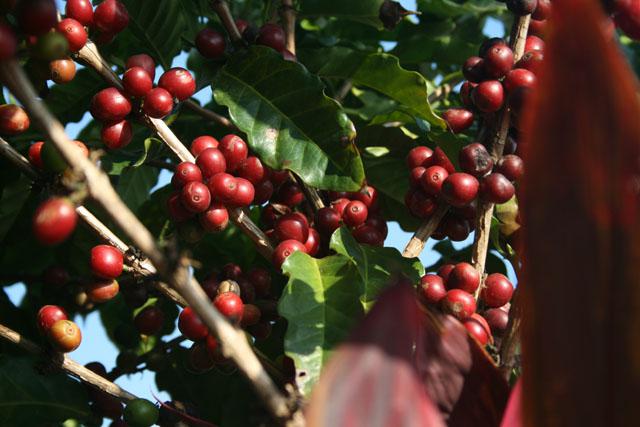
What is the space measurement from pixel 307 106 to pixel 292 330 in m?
0.61

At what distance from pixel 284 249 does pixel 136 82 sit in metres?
0.43

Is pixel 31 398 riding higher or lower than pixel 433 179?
lower

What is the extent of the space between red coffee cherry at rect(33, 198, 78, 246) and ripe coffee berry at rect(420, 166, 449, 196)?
0.99 meters

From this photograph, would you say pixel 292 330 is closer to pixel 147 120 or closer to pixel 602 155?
pixel 147 120

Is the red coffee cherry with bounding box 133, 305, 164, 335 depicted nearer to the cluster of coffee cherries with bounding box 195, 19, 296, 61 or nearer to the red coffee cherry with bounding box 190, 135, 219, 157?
the red coffee cherry with bounding box 190, 135, 219, 157

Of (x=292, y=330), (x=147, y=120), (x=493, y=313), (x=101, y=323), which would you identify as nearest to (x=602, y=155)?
(x=292, y=330)

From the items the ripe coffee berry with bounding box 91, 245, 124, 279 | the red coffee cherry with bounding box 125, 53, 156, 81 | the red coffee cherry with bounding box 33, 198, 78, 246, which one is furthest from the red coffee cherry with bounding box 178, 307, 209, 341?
the red coffee cherry with bounding box 33, 198, 78, 246

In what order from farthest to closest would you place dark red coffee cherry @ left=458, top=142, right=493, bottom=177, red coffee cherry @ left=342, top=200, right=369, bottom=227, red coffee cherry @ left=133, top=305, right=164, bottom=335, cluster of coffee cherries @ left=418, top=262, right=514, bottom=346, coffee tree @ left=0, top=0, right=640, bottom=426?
red coffee cherry @ left=133, top=305, right=164, bottom=335 < red coffee cherry @ left=342, top=200, right=369, bottom=227 < dark red coffee cherry @ left=458, top=142, right=493, bottom=177 < cluster of coffee cherries @ left=418, top=262, right=514, bottom=346 < coffee tree @ left=0, top=0, right=640, bottom=426

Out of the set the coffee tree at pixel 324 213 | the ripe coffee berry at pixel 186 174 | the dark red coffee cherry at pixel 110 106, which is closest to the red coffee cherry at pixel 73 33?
the coffee tree at pixel 324 213

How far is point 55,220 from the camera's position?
2.68 ft

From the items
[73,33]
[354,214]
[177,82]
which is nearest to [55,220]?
[73,33]

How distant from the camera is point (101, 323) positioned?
8.62 feet

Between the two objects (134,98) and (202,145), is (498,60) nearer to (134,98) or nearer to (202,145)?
(202,145)

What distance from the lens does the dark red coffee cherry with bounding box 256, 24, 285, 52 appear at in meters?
1.91
